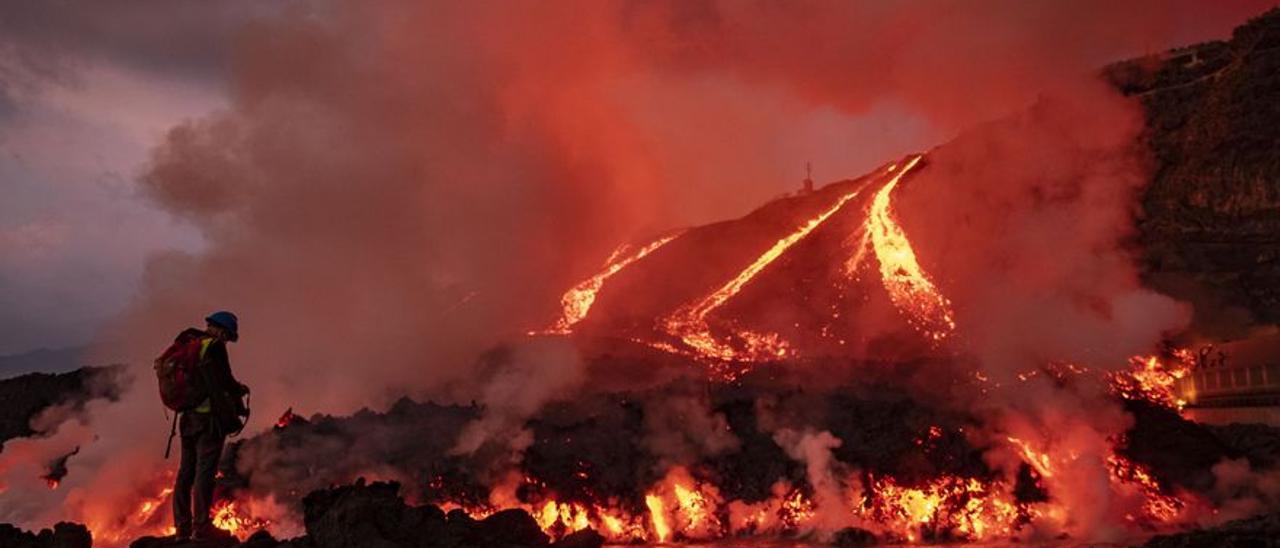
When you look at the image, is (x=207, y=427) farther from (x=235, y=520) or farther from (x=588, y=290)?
(x=588, y=290)

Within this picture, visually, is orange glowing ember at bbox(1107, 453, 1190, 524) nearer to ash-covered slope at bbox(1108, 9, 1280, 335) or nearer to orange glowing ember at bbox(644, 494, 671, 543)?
orange glowing ember at bbox(644, 494, 671, 543)

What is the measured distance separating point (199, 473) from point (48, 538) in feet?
8.92

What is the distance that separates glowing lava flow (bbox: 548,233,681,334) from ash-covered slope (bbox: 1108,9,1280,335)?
29.2 metres

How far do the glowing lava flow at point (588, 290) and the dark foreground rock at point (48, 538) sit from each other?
3227 centimetres

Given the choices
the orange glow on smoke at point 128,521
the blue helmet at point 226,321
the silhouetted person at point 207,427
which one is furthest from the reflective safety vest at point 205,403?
the orange glow on smoke at point 128,521

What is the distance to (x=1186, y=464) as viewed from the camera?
22.3 m

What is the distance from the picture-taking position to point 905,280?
159 ft

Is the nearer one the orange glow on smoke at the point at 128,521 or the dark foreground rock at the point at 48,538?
the dark foreground rock at the point at 48,538

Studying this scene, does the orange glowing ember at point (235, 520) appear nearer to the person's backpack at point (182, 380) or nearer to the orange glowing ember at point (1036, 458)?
the person's backpack at point (182, 380)

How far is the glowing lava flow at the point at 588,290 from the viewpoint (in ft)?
154

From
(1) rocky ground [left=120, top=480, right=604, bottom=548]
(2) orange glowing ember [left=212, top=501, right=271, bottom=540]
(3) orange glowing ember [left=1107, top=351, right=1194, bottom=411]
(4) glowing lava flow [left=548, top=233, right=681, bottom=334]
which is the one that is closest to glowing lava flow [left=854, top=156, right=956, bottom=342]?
(3) orange glowing ember [left=1107, top=351, right=1194, bottom=411]

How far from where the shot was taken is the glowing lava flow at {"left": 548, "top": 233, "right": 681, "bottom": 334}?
46812mm

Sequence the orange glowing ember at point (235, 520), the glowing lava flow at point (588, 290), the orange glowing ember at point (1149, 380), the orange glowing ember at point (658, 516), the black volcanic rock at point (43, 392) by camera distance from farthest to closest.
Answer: the glowing lava flow at point (588, 290), the black volcanic rock at point (43, 392), the orange glowing ember at point (1149, 380), the orange glowing ember at point (235, 520), the orange glowing ember at point (658, 516)

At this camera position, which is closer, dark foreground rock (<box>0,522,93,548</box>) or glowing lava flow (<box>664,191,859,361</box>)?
dark foreground rock (<box>0,522,93,548</box>)
